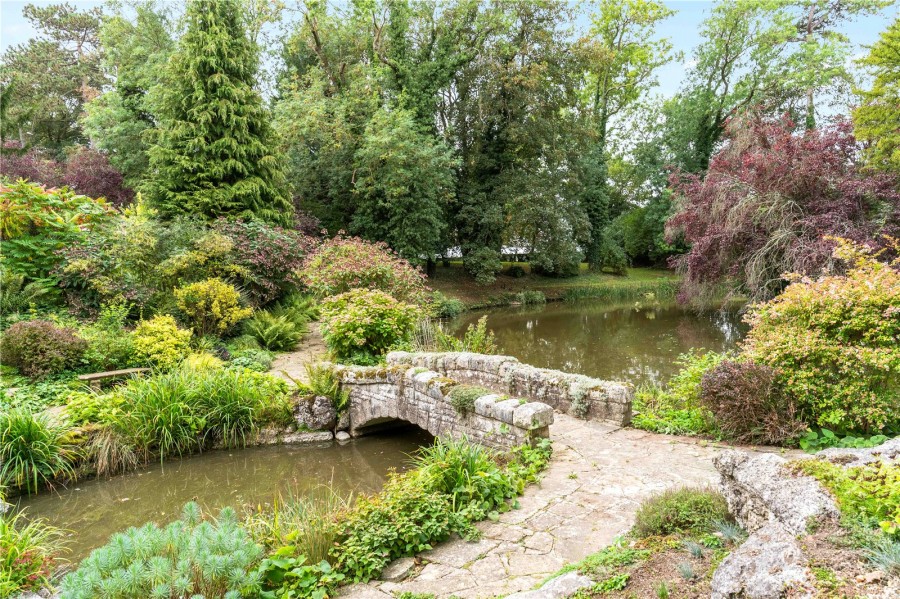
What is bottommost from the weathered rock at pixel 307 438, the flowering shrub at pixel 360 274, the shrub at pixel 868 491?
the weathered rock at pixel 307 438

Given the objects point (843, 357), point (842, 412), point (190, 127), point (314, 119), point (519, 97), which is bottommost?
point (842, 412)

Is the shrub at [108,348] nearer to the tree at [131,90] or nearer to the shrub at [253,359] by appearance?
the shrub at [253,359]

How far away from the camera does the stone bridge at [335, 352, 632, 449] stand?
593cm

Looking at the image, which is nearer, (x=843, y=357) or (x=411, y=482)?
(x=411, y=482)

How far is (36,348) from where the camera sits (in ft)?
26.9

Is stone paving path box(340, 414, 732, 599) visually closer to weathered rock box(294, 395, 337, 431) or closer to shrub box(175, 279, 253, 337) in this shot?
weathered rock box(294, 395, 337, 431)

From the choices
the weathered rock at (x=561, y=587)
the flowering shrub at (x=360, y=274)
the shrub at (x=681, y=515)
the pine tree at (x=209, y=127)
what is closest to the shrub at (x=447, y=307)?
the pine tree at (x=209, y=127)

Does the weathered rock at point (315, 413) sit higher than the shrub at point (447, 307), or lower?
lower

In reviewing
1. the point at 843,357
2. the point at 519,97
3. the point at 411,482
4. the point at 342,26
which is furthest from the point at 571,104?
the point at 411,482

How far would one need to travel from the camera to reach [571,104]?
77.1 feet

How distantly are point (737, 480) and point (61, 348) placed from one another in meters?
9.79

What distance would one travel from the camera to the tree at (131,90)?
19.0 metres

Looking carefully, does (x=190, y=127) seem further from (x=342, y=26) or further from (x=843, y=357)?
(x=843, y=357)

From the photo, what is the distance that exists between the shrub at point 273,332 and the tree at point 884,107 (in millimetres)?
14171
